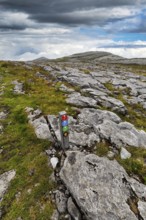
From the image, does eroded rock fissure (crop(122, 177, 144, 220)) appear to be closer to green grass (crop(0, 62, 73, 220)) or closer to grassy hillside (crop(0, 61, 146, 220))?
grassy hillside (crop(0, 61, 146, 220))

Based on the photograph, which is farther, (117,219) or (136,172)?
(136,172)

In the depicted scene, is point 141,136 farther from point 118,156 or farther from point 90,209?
point 90,209

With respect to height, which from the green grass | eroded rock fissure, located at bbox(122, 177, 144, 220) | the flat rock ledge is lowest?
the green grass

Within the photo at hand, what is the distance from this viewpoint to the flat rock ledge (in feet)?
33.1

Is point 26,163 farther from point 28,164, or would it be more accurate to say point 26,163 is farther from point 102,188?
point 102,188

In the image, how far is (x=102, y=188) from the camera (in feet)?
36.4

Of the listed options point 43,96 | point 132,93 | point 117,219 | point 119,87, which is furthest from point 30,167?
point 119,87

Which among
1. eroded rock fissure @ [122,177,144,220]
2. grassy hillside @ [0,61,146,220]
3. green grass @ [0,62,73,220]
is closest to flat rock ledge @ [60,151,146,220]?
eroded rock fissure @ [122,177,144,220]

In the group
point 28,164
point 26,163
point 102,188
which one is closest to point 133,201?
point 102,188

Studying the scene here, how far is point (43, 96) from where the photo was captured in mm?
27422

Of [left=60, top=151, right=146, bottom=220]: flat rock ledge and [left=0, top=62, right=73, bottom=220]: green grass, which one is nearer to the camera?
[left=60, top=151, right=146, bottom=220]: flat rock ledge

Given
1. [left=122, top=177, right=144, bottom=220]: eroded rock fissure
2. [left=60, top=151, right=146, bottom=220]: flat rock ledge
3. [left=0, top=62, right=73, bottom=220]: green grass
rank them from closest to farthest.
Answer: [left=60, top=151, right=146, bottom=220]: flat rock ledge → [left=122, top=177, right=144, bottom=220]: eroded rock fissure → [left=0, top=62, right=73, bottom=220]: green grass

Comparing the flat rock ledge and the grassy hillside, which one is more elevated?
the flat rock ledge

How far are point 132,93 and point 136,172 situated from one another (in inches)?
1024
